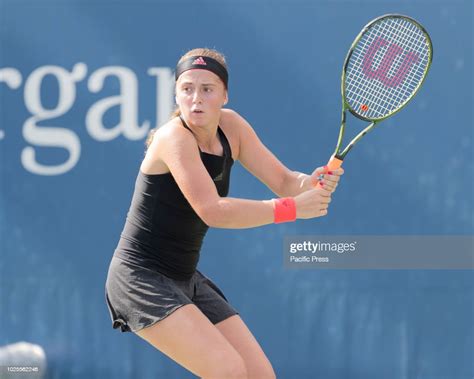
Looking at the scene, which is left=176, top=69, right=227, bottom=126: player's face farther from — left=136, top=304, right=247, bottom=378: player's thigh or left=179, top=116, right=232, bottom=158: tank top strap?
left=136, top=304, right=247, bottom=378: player's thigh

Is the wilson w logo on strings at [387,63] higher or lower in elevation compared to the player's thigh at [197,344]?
higher

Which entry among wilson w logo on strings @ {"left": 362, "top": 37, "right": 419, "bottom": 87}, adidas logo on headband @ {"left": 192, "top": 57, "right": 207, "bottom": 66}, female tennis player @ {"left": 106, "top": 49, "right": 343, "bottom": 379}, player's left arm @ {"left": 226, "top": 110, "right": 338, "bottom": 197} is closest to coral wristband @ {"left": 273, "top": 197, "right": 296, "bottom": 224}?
female tennis player @ {"left": 106, "top": 49, "right": 343, "bottom": 379}

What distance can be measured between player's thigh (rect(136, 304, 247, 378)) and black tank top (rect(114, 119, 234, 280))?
0.70 feet

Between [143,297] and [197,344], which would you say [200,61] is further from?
[197,344]

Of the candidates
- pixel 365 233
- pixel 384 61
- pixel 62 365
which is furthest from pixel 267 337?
pixel 384 61

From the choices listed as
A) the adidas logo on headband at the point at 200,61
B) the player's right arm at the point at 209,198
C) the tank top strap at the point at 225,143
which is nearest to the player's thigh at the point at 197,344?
the player's right arm at the point at 209,198

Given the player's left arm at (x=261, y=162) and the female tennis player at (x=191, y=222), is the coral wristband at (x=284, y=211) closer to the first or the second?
the female tennis player at (x=191, y=222)

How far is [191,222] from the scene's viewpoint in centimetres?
365

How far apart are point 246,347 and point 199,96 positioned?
0.92m

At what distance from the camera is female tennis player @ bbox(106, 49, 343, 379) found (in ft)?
11.2

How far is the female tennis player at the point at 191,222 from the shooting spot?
343 cm

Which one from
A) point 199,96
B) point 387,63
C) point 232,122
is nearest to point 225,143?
point 232,122

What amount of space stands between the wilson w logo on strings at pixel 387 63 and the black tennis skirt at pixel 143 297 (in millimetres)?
1401

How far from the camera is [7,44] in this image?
5.11 meters
